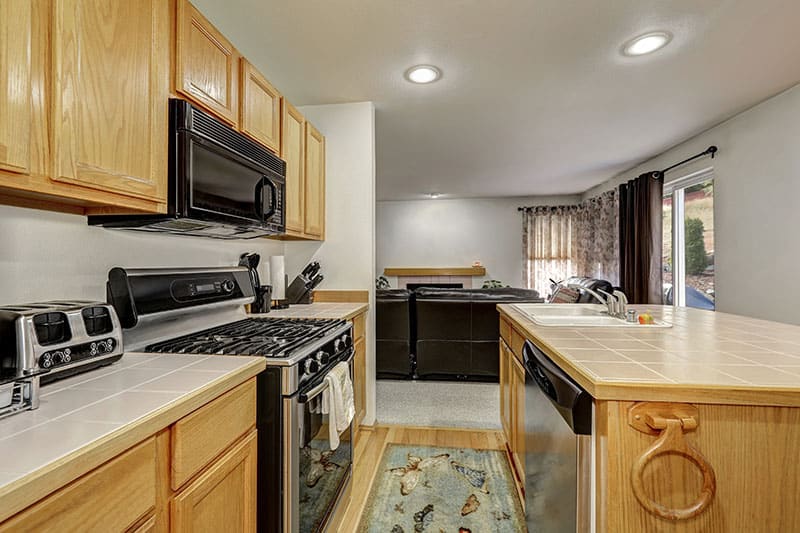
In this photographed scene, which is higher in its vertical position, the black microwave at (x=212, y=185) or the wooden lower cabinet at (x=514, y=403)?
the black microwave at (x=212, y=185)

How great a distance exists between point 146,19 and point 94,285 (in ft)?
2.89

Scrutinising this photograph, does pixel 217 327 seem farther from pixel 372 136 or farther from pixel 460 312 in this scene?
pixel 460 312

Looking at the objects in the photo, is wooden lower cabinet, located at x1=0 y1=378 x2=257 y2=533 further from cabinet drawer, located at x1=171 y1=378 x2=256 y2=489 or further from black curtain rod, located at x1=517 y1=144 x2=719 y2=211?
black curtain rod, located at x1=517 y1=144 x2=719 y2=211

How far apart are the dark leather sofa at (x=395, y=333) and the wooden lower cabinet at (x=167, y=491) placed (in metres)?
2.67

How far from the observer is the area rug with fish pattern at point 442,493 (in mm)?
1710

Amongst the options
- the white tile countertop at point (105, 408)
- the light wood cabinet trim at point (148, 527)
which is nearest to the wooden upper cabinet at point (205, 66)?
the white tile countertop at point (105, 408)

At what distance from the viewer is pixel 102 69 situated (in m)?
1.00

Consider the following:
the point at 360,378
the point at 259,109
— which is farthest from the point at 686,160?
the point at 259,109

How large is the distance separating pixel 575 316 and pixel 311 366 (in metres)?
1.43

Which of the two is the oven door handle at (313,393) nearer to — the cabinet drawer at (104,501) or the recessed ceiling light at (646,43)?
the cabinet drawer at (104,501)

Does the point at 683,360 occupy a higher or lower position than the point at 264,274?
lower

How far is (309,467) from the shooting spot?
52.6 inches

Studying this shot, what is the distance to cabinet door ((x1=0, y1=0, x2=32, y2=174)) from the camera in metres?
0.76

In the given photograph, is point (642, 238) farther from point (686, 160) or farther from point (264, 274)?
point (264, 274)
